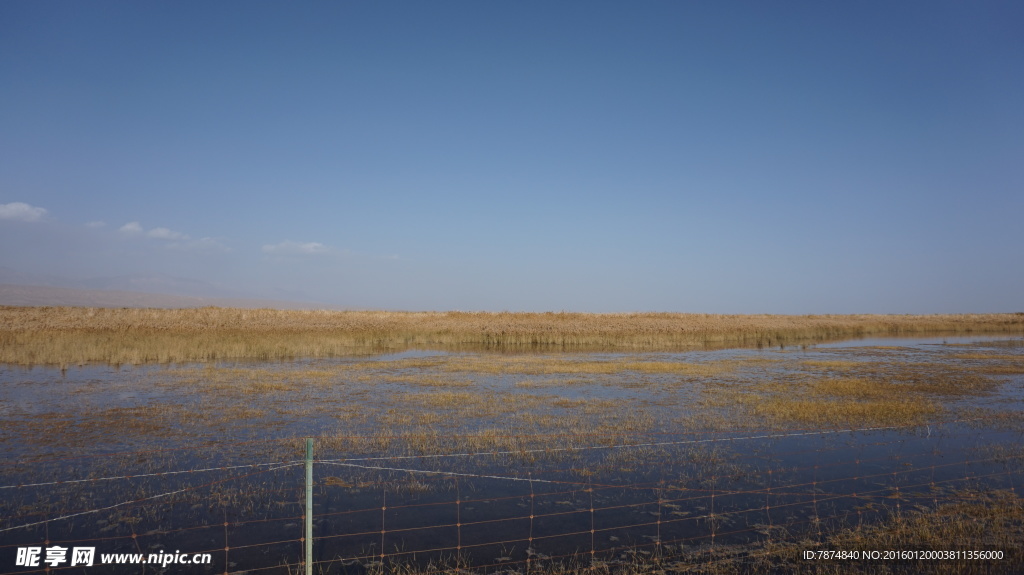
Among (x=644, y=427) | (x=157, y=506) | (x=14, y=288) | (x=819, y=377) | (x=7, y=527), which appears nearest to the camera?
(x=7, y=527)

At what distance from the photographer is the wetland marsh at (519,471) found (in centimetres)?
757

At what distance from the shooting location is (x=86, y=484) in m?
9.85

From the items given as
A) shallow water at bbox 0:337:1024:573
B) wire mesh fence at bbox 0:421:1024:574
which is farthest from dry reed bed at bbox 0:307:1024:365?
wire mesh fence at bbox 0:421:1024:574

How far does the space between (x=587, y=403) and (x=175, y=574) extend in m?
12.7

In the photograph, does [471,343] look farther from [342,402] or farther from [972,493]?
[972,493]

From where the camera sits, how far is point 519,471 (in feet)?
35.6

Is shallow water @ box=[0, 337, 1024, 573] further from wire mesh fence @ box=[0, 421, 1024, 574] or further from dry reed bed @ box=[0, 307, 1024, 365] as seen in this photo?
dry reed bed @ box=[0, 307, 1024, 365]

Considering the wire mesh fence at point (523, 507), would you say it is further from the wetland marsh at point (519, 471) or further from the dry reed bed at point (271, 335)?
the dry reed bed at point (271, 335)

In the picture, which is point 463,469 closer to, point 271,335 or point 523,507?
point 523,507

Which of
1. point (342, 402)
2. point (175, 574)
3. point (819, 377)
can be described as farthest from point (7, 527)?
point (819, 377)

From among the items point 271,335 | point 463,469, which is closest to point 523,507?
point 463,469

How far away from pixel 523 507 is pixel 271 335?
33.5 meters

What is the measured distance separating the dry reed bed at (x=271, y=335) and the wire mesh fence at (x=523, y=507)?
2228 centimetres

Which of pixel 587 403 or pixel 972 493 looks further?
pixel 587 403
